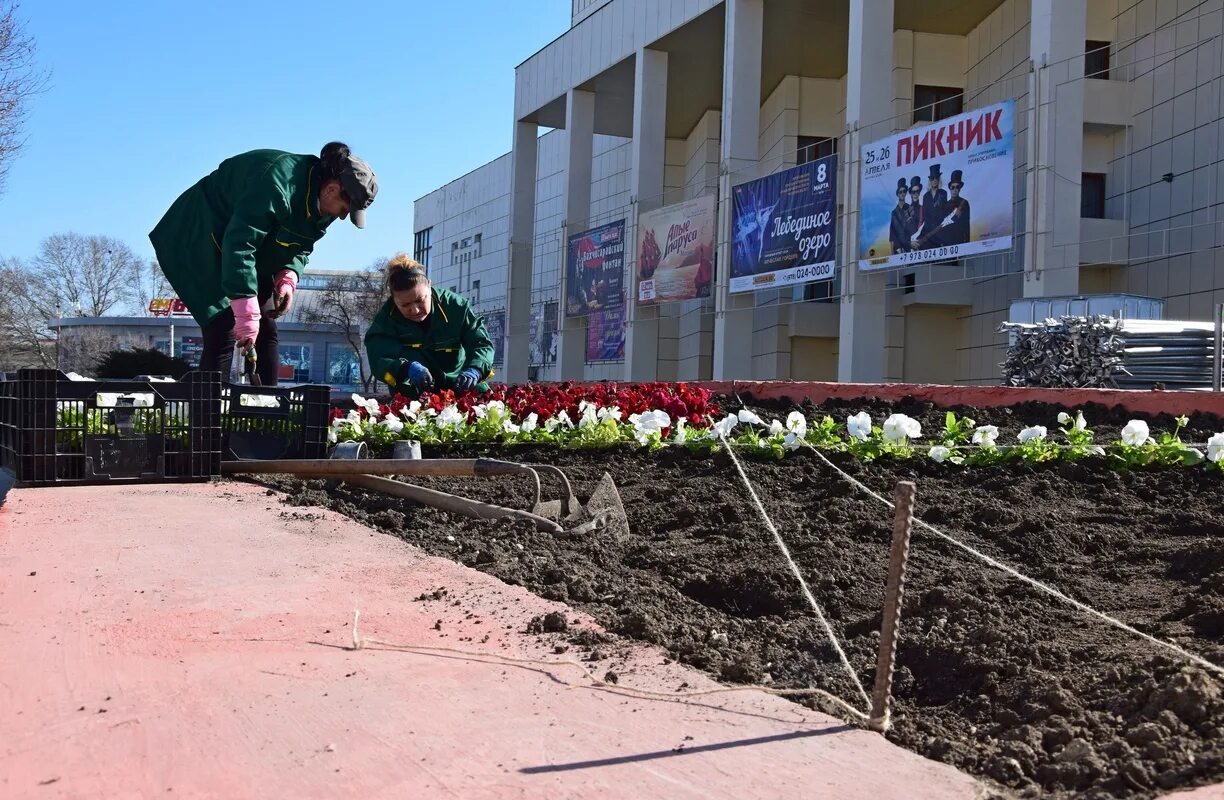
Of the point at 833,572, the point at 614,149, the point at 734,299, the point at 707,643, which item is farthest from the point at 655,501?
the point at 614,149

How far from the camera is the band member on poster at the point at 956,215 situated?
50.5ft

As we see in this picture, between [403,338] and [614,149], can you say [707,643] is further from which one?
[614,149]

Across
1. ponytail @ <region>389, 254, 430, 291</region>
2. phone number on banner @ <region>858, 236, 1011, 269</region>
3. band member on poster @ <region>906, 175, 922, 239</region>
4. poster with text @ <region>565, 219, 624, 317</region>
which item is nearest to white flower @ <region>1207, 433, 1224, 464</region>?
ponytail @ <region>389, 254, 430, 291</region>

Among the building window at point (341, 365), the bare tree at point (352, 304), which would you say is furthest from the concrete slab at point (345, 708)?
the building window at point (341, 365)

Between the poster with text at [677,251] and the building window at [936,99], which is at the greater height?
the building window at [936,99]

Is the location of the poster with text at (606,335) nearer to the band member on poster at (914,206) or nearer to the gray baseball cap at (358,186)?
the band member on poster at (914,206)

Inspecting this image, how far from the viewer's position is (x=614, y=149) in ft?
115

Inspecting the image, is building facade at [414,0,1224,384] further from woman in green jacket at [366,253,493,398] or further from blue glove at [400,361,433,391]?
blue glove at [400,361,433,391]

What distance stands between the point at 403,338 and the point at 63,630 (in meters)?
5.88

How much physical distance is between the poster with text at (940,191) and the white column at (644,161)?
8.29 meters

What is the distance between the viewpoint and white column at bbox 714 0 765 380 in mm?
21000

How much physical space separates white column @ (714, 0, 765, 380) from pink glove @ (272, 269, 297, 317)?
14879 millimetres

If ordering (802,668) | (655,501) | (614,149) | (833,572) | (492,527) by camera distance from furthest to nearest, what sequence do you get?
(614,149) < (655,501) < (492,527) < (833,572) < (802,668)

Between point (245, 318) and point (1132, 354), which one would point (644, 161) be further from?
point (245, 318)
